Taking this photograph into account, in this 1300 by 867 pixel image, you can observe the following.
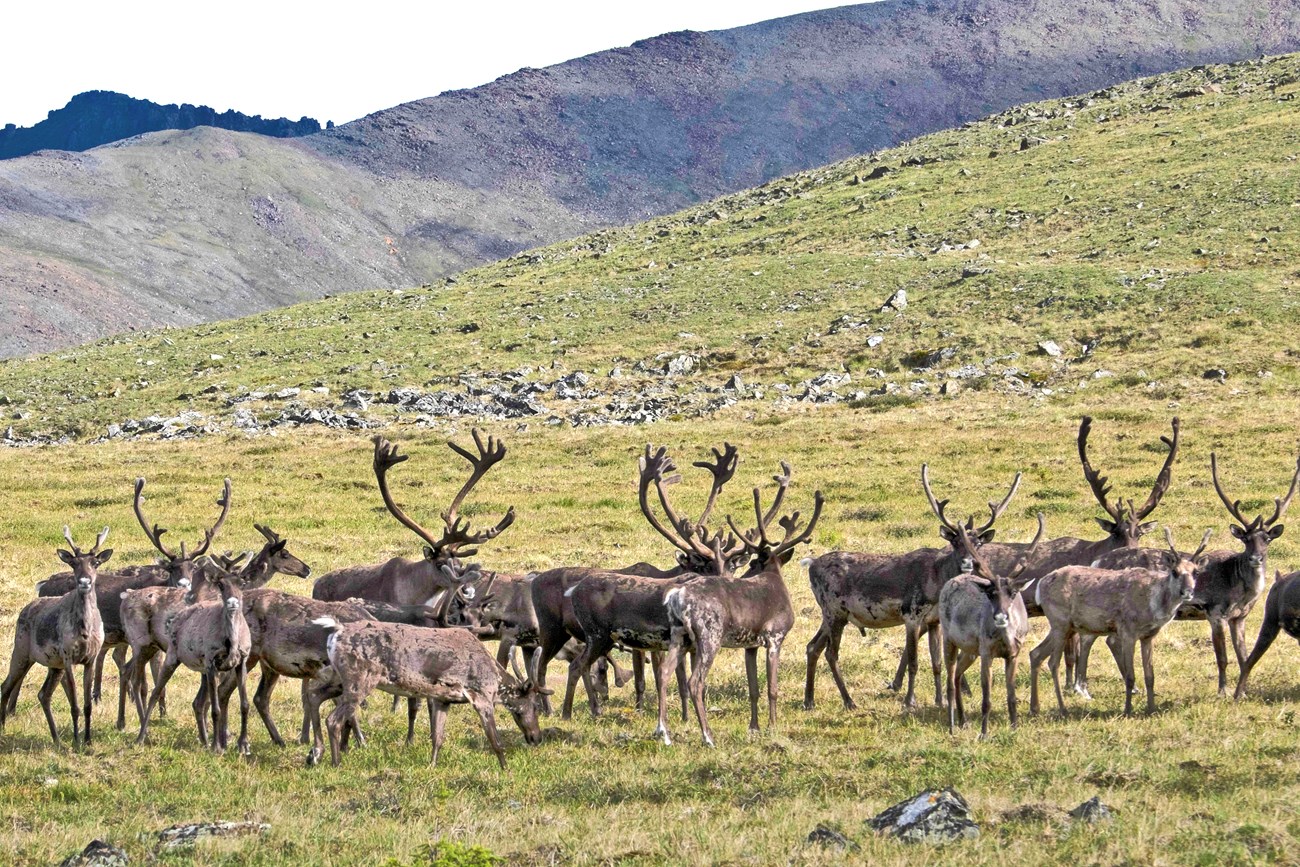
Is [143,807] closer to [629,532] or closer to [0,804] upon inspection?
[0,804]

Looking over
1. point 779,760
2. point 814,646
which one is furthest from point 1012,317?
point 779,760

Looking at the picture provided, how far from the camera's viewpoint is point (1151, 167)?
8744 cm

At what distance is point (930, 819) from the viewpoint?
1080cm

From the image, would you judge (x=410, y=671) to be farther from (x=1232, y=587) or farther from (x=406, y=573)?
(x=1232, y=587)

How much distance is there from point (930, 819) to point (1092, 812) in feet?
4.33

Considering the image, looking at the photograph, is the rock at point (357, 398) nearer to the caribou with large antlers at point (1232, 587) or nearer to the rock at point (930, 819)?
the caribou with large antlers at point (1232, 587)

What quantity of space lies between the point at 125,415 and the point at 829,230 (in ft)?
149

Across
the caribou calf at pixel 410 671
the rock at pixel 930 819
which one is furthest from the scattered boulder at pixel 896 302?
the rock at pixel 930 819

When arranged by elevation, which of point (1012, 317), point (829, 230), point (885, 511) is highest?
point (829, 230)

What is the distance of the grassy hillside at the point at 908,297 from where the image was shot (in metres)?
57.8

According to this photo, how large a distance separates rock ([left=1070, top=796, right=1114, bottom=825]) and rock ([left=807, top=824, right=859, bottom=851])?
72.7 inches

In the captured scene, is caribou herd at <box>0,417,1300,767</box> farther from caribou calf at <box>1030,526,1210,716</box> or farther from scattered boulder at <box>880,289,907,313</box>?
scattered boulder at <box>880,289,907,313</box>

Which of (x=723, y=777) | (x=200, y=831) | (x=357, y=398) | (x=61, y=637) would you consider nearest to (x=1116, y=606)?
(x=723, y=777)

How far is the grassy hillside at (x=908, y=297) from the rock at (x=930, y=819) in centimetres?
4098
